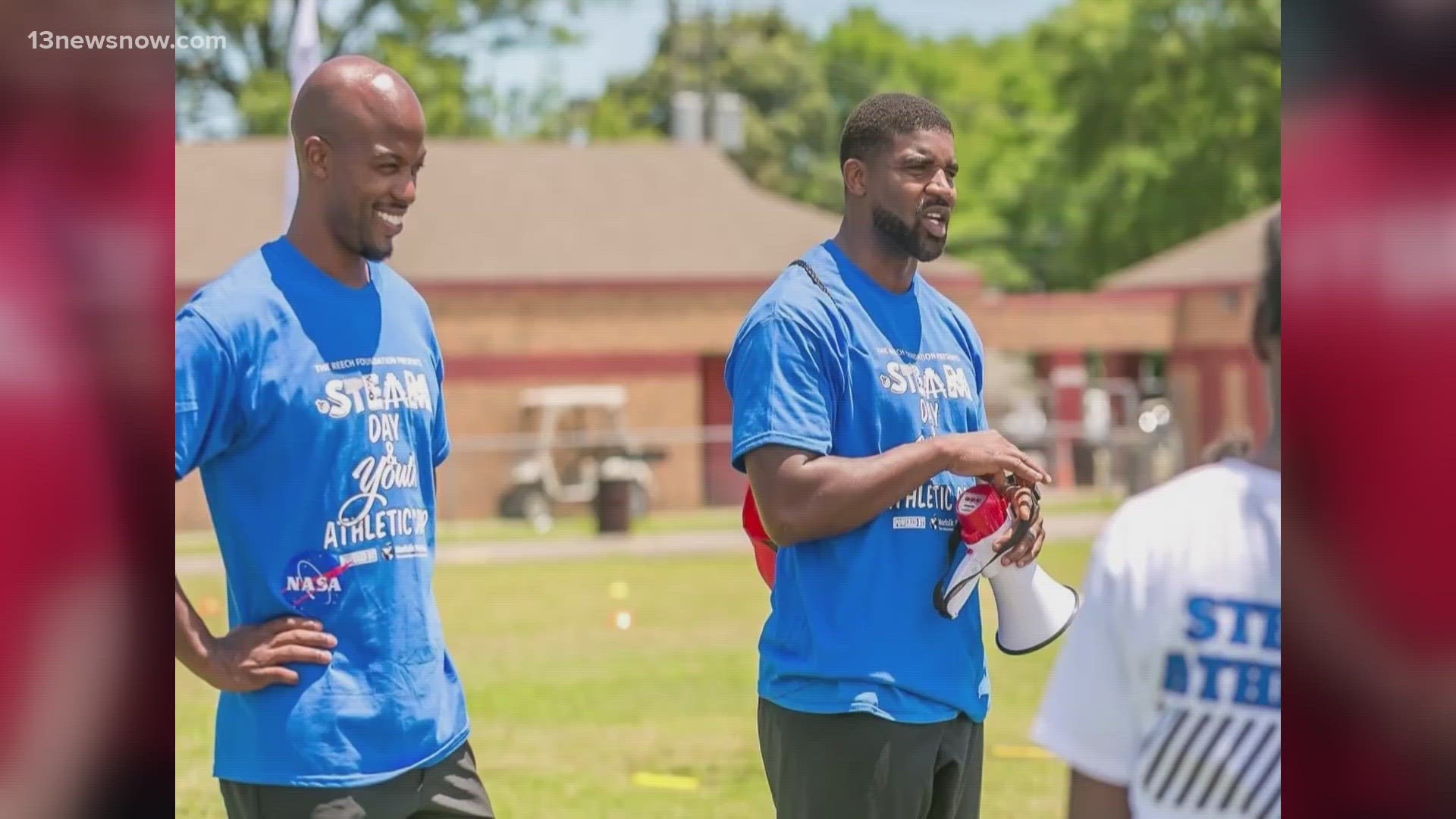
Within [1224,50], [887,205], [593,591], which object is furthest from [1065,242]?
[887,205]

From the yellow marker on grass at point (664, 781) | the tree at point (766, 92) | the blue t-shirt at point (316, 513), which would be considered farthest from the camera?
the tree at point (766, 92)

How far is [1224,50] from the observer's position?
155 feet

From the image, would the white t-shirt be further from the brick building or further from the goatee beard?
the brick building

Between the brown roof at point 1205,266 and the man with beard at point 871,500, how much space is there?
35.6m

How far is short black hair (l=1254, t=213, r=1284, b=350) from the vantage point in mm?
2938

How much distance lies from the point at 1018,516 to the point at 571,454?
32.1 m

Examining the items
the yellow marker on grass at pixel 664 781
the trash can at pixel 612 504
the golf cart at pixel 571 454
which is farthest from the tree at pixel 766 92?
the yellow marker on grass at pixel 664 781

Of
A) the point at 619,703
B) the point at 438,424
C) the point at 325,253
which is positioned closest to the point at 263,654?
the point at 438,424

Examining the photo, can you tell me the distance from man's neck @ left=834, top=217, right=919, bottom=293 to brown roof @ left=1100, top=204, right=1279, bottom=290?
3561 cm

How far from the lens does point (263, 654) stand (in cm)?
383

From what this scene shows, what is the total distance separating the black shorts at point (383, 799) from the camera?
3873 millimetres

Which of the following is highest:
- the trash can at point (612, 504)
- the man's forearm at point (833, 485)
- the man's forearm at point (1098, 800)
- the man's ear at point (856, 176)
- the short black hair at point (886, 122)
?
the short black hair at point (886, 122)

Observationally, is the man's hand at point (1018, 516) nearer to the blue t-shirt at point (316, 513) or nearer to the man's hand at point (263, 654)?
the blue t-shirt at point (316, 513)

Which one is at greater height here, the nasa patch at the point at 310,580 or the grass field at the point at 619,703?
the nasa patch at the point at 310,580
